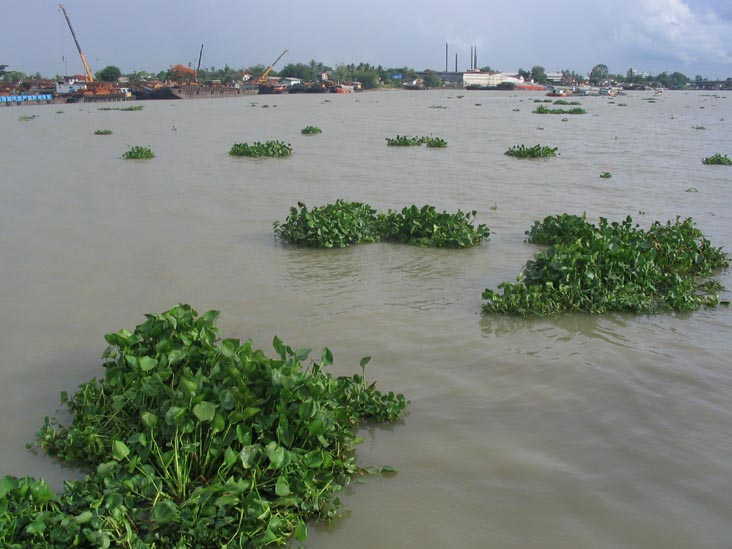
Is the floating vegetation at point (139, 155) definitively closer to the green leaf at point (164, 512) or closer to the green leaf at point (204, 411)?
the green leaf at point (204, 411)

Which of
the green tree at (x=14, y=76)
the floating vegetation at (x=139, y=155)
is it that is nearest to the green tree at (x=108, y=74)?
the green tree at (x=14, y=76)

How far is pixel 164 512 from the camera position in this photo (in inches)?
124

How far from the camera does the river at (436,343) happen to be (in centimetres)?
369

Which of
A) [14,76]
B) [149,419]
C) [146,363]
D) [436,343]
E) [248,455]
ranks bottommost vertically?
[436,343]

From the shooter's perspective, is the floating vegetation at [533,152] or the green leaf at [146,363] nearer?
the green leaf at [146,363]

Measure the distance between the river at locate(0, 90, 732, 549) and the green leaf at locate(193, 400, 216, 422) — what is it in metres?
0.88

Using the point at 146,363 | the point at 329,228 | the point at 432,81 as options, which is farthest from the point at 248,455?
the point at 432,81

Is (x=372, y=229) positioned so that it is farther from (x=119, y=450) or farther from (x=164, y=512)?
(x=164, y=512)

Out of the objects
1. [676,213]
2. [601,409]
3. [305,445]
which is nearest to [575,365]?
[601,409]

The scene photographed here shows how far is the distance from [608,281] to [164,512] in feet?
17.3

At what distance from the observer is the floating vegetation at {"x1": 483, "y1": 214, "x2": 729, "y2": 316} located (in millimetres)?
6520

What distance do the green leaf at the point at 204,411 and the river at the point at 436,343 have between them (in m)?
0.88

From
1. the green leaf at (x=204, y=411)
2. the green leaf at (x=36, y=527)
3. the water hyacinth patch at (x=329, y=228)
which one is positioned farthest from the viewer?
the water hyacinth patch at (x=329, y=228)

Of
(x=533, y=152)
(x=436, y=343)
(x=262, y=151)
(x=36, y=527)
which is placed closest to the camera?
(x=36, y=527)
